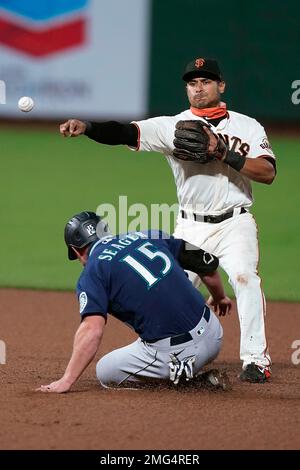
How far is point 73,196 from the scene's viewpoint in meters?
15.2

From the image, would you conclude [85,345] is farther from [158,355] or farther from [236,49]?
[236,49]

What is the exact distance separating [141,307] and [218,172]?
1.53 meters

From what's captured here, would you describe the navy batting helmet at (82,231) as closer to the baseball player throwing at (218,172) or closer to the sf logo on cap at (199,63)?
the baseball player throwing at (218,172)

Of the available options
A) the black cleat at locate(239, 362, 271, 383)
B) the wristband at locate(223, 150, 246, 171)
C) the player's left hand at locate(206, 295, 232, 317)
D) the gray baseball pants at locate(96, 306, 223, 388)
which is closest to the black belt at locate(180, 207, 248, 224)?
the wristband at locate(223, 150, 246, 171)

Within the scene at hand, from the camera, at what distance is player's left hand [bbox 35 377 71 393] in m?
6.04

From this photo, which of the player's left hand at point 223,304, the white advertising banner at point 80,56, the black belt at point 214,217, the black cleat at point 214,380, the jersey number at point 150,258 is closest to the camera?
the jersey number at point 150,258

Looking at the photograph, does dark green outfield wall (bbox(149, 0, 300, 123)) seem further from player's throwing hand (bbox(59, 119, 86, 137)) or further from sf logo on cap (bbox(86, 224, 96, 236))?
sf logo on cap (bbox(86, 224, 96, 236))

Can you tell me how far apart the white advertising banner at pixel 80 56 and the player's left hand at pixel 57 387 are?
51.1ft

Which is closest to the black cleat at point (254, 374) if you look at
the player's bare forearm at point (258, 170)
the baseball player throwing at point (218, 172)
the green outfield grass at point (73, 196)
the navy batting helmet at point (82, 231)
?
the baseball player throwing at point (218, 172)

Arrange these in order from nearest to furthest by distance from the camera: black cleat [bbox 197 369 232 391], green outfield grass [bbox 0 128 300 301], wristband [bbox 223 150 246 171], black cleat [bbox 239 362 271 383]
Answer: black cleat [bbox 197 369 232 391], black cleat [bbox 239 362 271 383], wristband [bbox 223 150 246 171], green outfield grass [bbox 0 128 300 301]

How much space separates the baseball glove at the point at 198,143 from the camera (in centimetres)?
689

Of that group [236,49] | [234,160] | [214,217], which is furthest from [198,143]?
[236,49]

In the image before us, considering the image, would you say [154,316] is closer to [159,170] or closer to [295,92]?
[159,170]

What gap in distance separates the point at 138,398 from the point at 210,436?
3.07 feet
